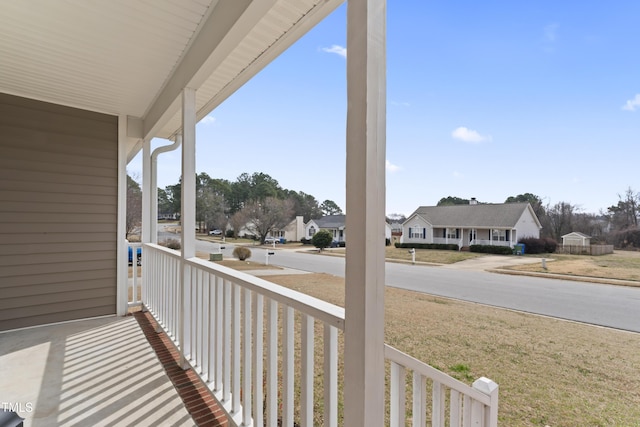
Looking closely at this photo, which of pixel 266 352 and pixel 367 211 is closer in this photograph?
pixel 367 211

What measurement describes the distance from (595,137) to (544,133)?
0.53 feet

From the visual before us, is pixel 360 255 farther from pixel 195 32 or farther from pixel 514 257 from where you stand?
pixel 195 32

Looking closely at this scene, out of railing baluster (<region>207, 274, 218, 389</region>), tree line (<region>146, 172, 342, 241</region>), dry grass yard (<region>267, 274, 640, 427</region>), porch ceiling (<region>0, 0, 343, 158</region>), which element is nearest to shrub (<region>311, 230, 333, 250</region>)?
tree line (<region>146, 172, 342, 241</region>)

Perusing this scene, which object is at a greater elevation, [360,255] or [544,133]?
[544,133]

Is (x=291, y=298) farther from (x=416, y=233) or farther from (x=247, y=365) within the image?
(x=416, y=233)

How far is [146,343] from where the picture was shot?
3.00 meters

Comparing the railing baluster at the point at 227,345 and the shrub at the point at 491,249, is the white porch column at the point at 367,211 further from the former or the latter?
the railing baluster at the point at 227,345

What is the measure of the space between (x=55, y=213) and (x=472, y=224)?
4.05 m

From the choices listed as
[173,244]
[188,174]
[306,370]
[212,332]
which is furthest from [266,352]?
[173,244]

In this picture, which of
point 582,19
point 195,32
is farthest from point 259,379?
point 195,32

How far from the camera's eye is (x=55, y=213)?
344cm

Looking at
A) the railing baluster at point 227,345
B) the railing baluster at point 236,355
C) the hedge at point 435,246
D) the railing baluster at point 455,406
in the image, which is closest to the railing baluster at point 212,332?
the railing baluster at point 227,345

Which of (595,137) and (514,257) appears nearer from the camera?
(595,137)

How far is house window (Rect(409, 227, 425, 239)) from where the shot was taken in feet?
5.77
